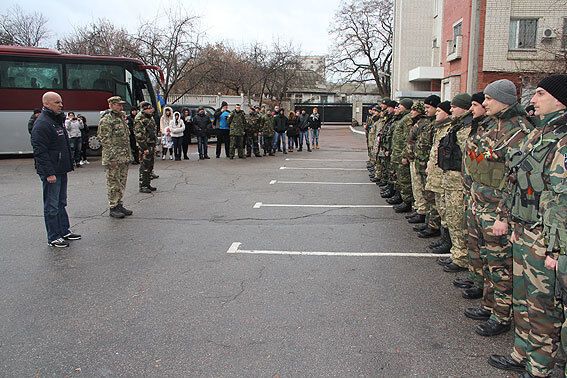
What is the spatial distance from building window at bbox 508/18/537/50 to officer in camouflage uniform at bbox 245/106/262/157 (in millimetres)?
12194

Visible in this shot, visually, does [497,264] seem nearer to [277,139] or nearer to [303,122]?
[277,139]

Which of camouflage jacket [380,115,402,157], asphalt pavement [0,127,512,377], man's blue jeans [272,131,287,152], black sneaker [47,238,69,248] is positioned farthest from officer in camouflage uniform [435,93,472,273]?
man's blue jeans [272,131,287,152]

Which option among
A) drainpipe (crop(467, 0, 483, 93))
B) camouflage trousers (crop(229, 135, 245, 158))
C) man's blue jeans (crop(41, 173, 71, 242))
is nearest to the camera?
man's blue jeans (crop(41, 173, 71, 242))

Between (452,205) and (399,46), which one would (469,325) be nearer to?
(452,205)

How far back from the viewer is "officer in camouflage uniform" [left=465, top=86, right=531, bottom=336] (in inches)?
146

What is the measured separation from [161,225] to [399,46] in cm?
3078

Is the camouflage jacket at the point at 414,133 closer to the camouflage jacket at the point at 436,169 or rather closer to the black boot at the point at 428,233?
the camouflage jacket at the point at 436,169

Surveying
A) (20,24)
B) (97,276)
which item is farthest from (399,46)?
(97,276)

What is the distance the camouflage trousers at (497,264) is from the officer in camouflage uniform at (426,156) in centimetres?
255

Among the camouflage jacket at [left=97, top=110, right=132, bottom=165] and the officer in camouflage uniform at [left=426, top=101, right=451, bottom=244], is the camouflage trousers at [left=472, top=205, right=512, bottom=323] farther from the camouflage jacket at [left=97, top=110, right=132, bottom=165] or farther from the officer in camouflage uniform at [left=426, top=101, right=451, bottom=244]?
the camouflage jacket at [left=97, top=110, right=132, bottom=165]

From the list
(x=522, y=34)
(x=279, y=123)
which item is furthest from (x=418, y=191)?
(x=522, y=34)

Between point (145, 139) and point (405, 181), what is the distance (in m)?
5.17

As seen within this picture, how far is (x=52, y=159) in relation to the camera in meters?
6.16

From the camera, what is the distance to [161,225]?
24.2 ft
